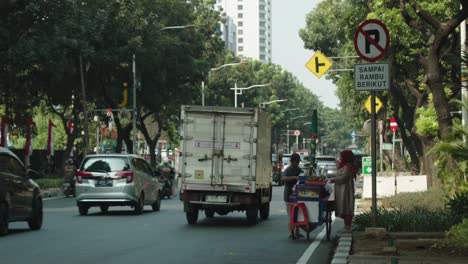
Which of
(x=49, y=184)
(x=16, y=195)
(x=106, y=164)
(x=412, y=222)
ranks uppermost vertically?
(x=106, y=164)

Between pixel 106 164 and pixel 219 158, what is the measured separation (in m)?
5.35

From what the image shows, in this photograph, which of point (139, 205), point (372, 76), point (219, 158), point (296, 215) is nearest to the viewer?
point (372, 76)

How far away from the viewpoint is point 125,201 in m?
26.0

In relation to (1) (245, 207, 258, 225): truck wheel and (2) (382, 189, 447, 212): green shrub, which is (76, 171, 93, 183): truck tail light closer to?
(1) (245, 207, 258, 225): truck wheel

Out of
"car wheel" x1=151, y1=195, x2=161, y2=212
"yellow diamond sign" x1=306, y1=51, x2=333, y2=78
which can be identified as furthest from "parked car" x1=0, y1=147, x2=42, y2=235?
"yellow diamond sign" x1=306, y1=51, x2=333, y2=78

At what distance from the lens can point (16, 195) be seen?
61.7 feet

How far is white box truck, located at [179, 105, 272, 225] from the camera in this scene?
21.9m

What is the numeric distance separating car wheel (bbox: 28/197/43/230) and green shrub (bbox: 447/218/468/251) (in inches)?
394

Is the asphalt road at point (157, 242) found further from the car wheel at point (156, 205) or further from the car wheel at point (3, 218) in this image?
the car wheel at point (156, 205)

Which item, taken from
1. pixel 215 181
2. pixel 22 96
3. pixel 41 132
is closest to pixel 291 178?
pixel 215 181

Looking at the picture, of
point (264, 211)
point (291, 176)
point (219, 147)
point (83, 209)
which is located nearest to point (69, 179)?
point (83, 209)

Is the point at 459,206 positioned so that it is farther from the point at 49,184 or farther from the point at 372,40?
the point at 49,184

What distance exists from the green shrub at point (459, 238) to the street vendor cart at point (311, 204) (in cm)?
442

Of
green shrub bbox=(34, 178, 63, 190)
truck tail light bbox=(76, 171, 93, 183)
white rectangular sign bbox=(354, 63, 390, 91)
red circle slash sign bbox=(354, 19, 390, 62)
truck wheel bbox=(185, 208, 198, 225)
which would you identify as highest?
red circle slash sign bbox=(354, 19, 390, 62)
